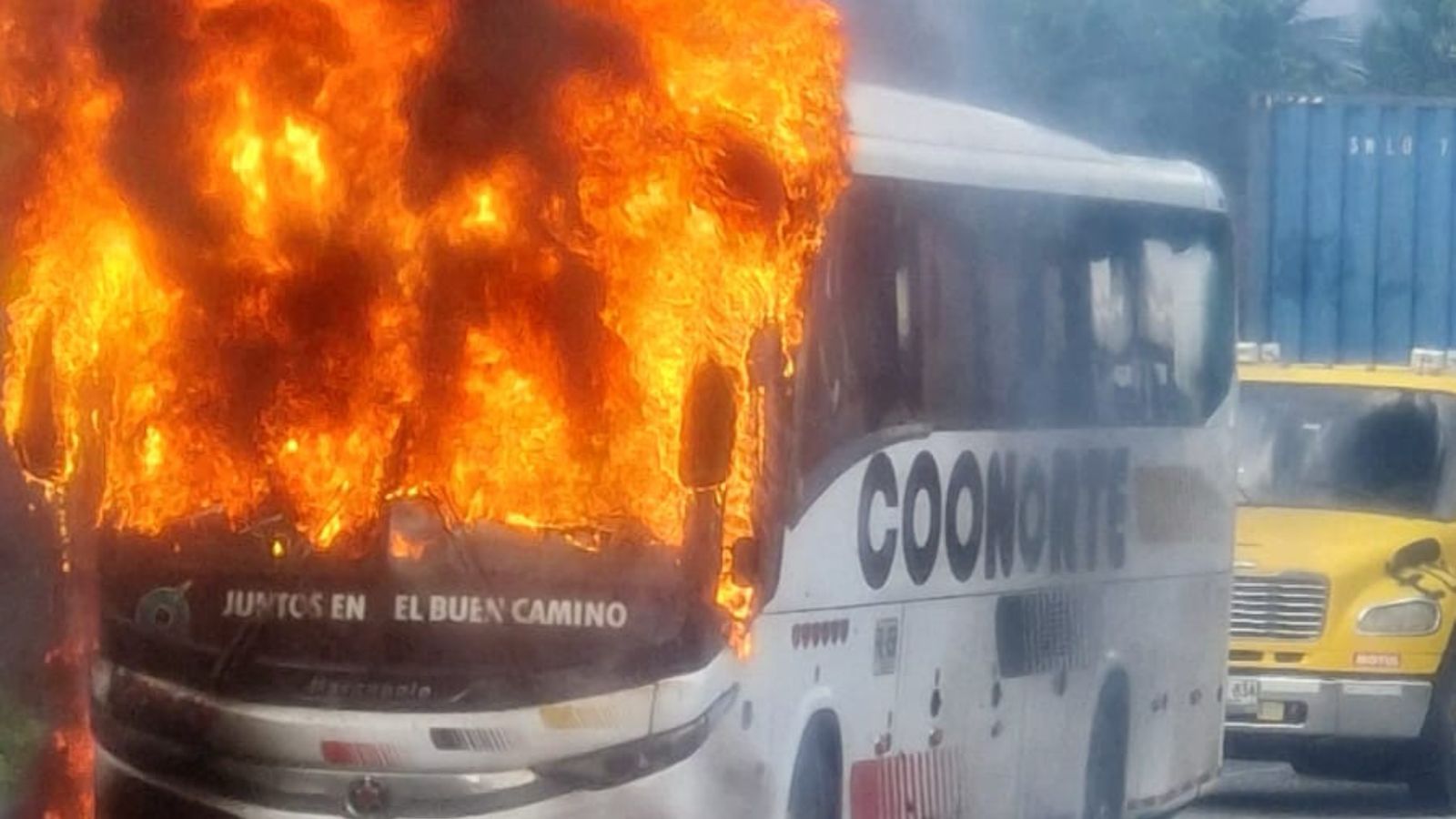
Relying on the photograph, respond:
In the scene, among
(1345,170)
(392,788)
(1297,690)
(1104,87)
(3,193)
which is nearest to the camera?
(392,788)

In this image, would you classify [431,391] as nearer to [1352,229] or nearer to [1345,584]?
[1345,584]

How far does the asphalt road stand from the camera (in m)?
18.0

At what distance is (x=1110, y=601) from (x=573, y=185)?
5.55 metres

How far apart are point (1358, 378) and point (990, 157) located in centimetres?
657

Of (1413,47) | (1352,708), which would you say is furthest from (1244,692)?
(1413,47)

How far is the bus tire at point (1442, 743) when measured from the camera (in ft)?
58.7

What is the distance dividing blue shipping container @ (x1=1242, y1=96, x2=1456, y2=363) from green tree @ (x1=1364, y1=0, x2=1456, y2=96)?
0.56 meters

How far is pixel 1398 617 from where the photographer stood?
17.9 m

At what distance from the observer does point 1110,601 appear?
49.4 ft

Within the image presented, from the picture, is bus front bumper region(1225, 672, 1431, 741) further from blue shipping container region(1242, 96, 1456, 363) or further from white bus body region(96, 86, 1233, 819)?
blue shipping container region(1242, 96, 1456, 363)

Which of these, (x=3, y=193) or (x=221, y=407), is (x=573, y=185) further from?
(x=3, y=193)

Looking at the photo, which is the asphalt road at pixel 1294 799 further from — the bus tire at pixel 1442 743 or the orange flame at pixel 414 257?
the orange flame at pixel 414 257

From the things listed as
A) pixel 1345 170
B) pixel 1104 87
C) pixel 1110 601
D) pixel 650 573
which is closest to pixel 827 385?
pixel 650 573

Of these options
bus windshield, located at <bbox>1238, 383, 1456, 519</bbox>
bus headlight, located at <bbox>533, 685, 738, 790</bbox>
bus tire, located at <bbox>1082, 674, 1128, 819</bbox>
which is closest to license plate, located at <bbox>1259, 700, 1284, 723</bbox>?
bus windshield, located at <bbox>1238, 383, 1456, 519</bbox>
